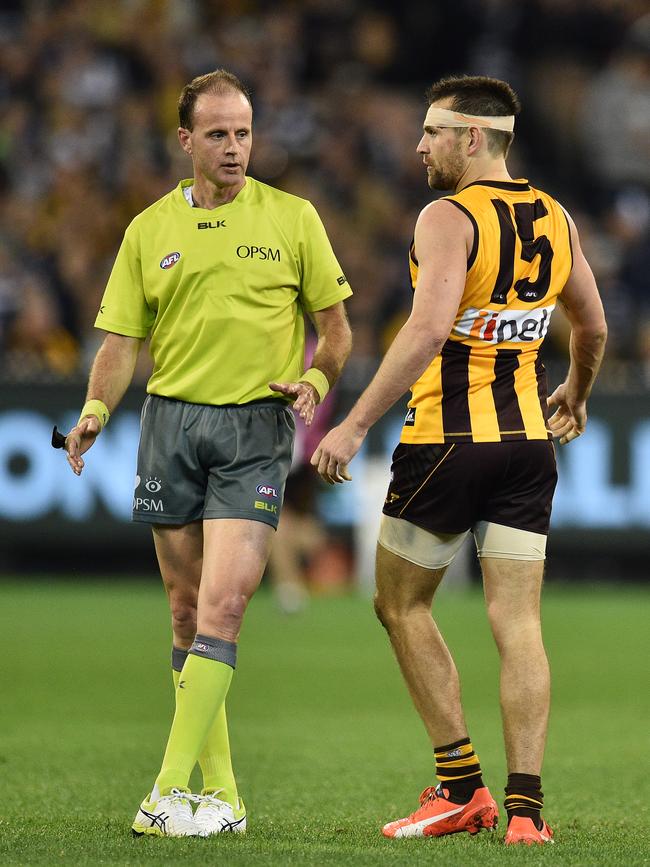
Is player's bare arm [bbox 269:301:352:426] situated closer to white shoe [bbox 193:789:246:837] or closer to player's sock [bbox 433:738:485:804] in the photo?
player's sock [bbox 433:738:485:804]

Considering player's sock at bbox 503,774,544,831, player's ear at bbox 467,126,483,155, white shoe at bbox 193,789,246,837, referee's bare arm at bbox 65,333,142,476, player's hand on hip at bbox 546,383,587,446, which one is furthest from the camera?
player's hand on hip at bbox 546,383,587,446

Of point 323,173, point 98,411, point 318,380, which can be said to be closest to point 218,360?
point 318,380

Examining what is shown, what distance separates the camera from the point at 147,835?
210 inches

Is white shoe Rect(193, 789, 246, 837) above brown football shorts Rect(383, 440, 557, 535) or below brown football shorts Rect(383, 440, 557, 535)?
below

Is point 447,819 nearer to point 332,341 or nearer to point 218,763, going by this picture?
point 218,763

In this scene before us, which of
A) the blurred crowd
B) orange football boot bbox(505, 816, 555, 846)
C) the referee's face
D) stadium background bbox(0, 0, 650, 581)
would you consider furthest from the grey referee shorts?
the blurred crowd

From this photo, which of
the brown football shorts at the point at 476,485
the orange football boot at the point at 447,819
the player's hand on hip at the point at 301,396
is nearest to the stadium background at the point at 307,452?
the orange football boot at the point at 447,819

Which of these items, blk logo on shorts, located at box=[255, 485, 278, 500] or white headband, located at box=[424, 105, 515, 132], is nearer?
white headband, located at box=[424, 105, 515, 132]

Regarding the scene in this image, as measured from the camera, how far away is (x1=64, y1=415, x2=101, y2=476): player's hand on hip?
5.62m

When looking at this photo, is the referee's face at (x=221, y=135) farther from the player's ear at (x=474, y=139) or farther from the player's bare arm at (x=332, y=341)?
the player's ear at (x=474, y=139)

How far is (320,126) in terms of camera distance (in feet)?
61.3

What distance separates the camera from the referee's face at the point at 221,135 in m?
5.59

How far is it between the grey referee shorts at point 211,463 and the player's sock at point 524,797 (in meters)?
1.21

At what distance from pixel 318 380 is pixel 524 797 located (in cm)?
158
